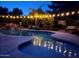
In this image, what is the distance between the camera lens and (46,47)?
135 inches

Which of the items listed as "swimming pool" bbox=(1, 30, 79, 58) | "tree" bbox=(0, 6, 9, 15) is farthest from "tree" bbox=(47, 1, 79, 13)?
"tree" bbox=(0, 6, 9, 15)

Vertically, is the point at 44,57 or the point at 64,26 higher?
the point at 64,26

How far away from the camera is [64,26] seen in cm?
346

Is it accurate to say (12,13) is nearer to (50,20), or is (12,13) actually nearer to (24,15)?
(24,15)

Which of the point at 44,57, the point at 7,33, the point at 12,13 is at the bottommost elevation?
the point at 44,57

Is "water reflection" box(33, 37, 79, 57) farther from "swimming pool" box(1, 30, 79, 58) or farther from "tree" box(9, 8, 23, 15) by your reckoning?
"tree" box(9, 8, 23, 15)

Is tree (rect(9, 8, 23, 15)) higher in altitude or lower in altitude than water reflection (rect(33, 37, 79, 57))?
higher

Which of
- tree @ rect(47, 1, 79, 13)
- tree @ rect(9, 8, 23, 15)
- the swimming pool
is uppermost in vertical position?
tree @ rect(47, 1, 79, 13)

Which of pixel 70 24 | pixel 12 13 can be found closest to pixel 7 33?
pixel 12 13

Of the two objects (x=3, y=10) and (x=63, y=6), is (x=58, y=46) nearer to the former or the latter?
(x=63, y=6)

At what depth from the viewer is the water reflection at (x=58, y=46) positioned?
134 inches

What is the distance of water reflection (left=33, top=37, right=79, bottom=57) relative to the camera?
11.2 ft

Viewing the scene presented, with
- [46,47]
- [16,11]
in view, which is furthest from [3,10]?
[46,47]

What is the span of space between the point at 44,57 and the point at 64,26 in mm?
430
